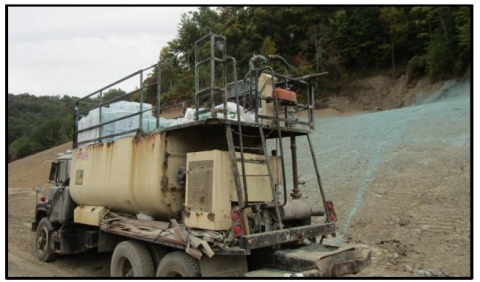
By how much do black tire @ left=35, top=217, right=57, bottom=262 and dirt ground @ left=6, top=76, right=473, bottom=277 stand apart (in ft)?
0.61

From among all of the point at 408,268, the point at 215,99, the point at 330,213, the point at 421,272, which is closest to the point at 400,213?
the point at 408,268

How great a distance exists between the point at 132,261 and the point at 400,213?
22.3 feet

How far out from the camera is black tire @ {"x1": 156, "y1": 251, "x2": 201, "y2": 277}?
489cm

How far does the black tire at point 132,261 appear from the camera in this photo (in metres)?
5.77

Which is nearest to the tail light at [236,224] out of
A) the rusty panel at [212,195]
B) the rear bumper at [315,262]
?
the rusty panel at [212,195]

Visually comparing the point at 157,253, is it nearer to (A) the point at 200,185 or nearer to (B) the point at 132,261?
(B) the point at 132,261

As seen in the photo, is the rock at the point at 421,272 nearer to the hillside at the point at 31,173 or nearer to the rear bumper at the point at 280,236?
the rear bumper at the point at 280,236

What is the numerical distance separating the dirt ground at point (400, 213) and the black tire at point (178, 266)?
3.27 meters

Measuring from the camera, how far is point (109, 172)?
23.6ft

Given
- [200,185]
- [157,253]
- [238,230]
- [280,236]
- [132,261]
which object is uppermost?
[200,185]

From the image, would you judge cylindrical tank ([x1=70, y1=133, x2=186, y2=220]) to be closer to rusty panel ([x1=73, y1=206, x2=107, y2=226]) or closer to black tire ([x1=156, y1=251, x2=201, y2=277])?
rusty panel ([x1=73, y1=206, x2=107, y2=226])

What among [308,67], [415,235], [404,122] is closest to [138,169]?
[415,235]

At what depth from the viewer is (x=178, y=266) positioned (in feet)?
16.8

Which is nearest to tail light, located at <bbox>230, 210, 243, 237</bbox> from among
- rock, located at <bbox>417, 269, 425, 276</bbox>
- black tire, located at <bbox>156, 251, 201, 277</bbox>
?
black tire, located at <bbox>156, 251, 201, 277</bbox>
